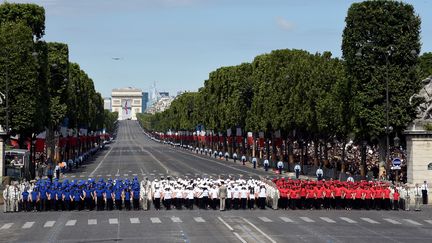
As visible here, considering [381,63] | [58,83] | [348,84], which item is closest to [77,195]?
[348,84]

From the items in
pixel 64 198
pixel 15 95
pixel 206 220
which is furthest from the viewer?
pixel 15 95

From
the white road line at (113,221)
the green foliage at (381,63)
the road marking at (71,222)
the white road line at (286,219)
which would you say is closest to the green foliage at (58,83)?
the green foliage at (381,63)

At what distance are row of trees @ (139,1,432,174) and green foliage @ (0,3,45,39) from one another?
27.3 meters

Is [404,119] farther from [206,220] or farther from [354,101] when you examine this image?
[206,220]

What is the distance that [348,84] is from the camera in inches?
2889

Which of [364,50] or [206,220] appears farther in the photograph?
[364,50]

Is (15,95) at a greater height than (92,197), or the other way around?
(15,95)

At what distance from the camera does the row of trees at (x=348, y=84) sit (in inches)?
2771

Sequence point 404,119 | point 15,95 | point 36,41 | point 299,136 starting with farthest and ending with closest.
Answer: point 299,136, point 36,41, point 15,95, point 404,119

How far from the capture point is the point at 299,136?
10675cm

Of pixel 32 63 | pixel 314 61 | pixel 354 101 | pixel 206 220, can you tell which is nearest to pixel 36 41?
pixel 32 63

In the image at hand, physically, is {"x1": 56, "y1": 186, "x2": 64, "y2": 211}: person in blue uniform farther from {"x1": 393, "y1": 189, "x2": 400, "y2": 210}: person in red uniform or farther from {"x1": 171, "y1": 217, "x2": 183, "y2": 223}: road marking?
{"x1": 393, "y1": 189, "x2": 400, "y2": 210}: person in red uniform

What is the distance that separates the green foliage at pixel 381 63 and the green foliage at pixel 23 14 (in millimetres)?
35409

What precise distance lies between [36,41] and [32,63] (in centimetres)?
1004
